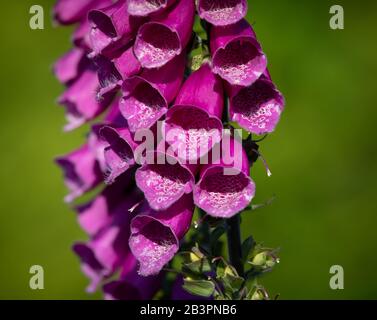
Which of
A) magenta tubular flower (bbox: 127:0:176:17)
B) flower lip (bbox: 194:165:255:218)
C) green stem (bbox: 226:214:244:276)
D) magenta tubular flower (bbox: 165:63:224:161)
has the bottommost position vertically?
green stem (bbox: 226:214:244:276)

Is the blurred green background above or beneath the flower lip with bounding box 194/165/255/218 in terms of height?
beneath

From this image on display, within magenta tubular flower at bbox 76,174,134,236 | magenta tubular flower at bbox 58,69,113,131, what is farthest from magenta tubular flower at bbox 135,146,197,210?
magenta tubular flower at bbox 58,69,113,131

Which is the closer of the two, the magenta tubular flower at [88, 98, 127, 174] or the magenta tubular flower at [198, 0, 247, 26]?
the magenta tubular flower at [198, 0, 247, 26]

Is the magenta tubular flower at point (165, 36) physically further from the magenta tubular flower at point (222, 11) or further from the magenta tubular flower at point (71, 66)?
the magenta tubular flower at point (71, 66)

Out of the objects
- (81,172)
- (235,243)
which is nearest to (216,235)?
(235,243)

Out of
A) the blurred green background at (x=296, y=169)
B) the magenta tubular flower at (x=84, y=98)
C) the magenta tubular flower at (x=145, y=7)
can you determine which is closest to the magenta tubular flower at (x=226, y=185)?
the magenta tubular flower at (x=145, y=7)

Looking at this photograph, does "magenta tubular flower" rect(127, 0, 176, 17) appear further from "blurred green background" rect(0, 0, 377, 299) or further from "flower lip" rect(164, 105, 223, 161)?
"blurred green background" rect(0, 0, 377, 299)

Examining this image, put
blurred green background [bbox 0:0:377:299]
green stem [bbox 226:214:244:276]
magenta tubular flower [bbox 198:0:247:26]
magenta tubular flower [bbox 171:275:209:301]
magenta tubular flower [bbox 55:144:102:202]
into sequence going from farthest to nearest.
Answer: blurred green background [bbox 0:0:377:299]
magenta tubular flower [bbox 55:144:102:202]
magenta tubular flower [bbox 171:275:209:301]
green stem [bbox 226:214:244:276]
magenta tubular flower [bbox 198:0:247:26]
